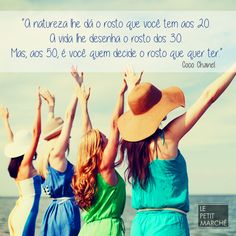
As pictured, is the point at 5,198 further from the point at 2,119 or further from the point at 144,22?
the point at 144,22

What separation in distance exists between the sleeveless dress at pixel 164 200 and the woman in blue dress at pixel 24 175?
1.66ft

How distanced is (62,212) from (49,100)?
1.77 ft

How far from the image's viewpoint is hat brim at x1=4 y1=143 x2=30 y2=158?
3027mm

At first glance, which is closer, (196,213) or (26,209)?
(196,213)

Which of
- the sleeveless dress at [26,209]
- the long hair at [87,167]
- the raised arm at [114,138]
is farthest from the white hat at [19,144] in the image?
the raised arm at [114,138]

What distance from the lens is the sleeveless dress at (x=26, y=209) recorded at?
303cm

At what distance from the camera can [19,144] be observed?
302cm

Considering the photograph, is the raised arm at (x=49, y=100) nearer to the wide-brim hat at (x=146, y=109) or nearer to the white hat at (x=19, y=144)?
the white hat at (x=19, y=144)

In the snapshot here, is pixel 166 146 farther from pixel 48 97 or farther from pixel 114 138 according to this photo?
pixel 48 97

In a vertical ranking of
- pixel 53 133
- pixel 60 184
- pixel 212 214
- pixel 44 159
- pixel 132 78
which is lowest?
pixel 212 214

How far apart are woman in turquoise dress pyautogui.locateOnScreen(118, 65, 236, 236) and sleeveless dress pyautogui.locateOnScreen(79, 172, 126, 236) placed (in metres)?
0.06

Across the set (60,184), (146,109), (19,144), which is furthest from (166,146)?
(19,144)

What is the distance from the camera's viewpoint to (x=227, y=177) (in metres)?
2.96

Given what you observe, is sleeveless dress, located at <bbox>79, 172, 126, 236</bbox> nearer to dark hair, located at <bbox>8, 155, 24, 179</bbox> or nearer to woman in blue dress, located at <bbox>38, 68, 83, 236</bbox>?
woman in blue dress, located at <bbox>38, 68, 83, 236</bbox>
